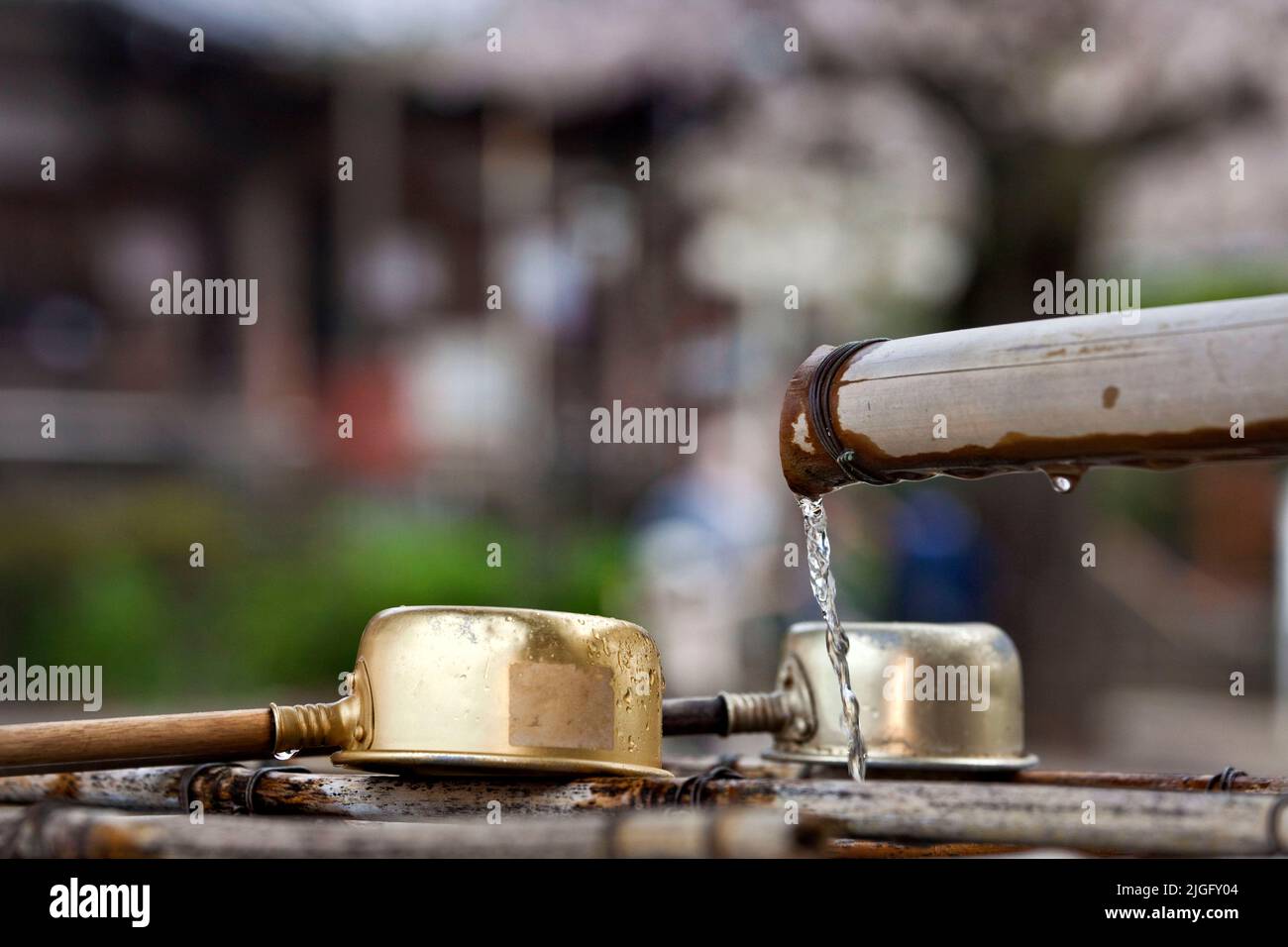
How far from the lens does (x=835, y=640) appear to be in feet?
5.99

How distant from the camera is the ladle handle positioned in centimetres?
145

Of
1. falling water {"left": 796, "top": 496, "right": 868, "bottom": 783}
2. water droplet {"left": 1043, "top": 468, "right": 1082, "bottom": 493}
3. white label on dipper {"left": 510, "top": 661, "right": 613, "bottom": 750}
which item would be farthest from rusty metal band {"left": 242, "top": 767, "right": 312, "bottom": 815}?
water droplet {"left": 1043, "top": 468, "right": 1082, "bottom": 493}

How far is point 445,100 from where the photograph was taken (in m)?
12.4

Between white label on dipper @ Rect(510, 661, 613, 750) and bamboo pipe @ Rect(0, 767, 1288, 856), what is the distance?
4 centimetres

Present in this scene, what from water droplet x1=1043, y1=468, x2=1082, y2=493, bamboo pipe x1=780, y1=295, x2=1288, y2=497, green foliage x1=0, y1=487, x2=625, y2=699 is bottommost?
green foliage x1=0, y1=487, x2=625, y2=699

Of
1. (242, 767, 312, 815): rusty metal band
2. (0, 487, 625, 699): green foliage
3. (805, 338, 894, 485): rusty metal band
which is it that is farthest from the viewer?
(0, 487, 625, 699): green foliage

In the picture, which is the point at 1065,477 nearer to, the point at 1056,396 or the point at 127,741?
the point at 1056,396

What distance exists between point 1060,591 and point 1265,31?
2958 mm

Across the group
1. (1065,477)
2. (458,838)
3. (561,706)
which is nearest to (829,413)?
(1065,477)

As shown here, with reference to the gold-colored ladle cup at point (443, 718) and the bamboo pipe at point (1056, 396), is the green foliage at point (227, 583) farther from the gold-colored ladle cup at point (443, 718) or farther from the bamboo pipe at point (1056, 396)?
the bamboo pipe at point (1056, 396)

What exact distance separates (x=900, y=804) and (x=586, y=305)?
12.7 meters

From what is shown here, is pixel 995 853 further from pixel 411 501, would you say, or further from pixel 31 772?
pixel 411 501

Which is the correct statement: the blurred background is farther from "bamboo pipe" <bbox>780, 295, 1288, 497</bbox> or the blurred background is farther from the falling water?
"bamboo pipe" <bbox>780, 295, 1288, 497</bbox>

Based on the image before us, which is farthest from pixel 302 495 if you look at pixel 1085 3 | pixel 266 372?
pixel 1085 3
